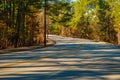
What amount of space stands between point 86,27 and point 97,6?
1215 centimetres

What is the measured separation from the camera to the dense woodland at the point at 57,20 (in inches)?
2039

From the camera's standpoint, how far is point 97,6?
99.7 metres

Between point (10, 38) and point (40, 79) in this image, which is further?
point (10, 38)

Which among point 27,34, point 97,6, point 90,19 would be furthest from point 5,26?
point 90,19

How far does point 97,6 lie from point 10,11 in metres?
48.8

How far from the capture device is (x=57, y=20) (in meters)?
82.8

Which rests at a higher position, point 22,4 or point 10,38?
point 22,4

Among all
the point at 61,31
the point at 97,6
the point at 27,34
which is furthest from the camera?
the point at 61,31

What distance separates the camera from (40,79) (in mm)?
13188

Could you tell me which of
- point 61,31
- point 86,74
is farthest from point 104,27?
point 86,74

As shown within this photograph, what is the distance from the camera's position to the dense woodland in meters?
51.8

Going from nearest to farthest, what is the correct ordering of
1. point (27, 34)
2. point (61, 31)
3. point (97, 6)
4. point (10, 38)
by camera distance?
point (10, 38)
point (27, 34)
point (97, 6)
point (61, 31)

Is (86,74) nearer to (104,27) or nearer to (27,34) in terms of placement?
(27,34)

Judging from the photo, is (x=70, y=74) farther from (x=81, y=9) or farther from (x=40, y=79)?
(x=81, y=9)
